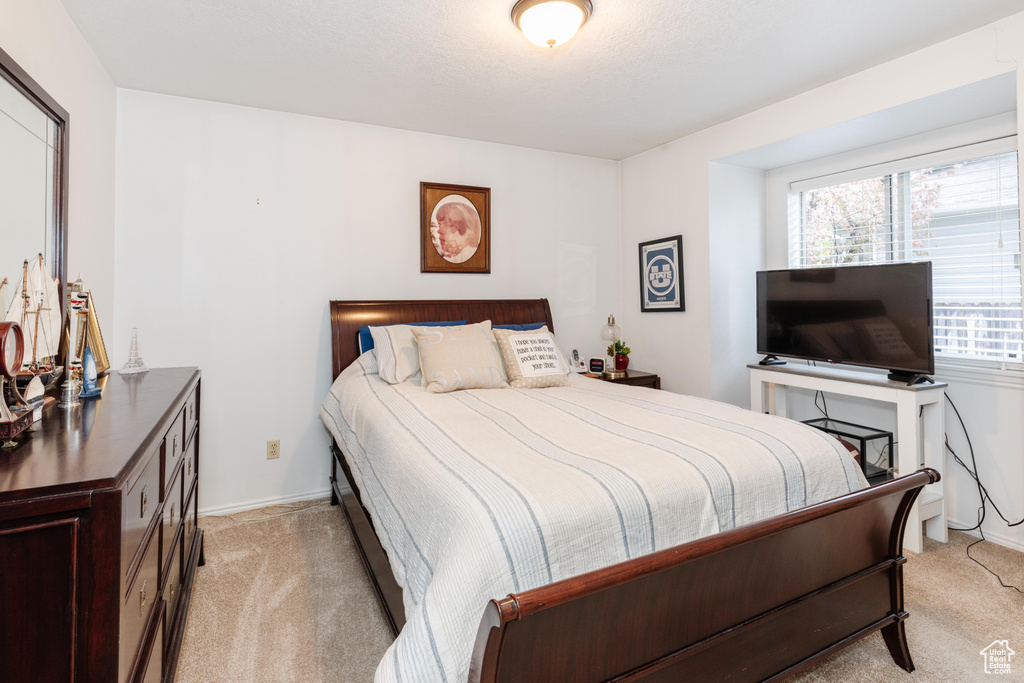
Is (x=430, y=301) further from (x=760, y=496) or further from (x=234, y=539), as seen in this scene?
(x=760, y=496)

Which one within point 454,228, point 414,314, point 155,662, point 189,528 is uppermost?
point 454,228

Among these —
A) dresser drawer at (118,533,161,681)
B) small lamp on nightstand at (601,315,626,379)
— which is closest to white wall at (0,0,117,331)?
dresser drawer at (118,533,161,681)

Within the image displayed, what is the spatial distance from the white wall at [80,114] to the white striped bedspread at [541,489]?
154 centimetres

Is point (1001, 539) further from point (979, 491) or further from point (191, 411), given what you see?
point (191, 411)

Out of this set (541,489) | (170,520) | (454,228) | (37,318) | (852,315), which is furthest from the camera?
(454,228)

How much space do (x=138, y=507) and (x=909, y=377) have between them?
127 inches

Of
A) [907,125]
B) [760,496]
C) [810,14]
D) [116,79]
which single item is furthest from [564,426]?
[116,79]

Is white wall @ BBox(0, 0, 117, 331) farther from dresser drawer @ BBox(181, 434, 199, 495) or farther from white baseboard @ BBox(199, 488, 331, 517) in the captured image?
white baseboard @ BBox(199, 488, 331, 517)

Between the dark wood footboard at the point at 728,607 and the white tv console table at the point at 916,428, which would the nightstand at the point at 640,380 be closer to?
the white tv console table at the point at 916,428

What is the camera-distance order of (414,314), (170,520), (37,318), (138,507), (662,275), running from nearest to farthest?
(138,507), (37,318), (170,520), (414,314), (662,275)

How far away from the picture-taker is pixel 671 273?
12.5 feet

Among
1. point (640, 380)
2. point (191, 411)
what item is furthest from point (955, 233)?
point (191, 411)

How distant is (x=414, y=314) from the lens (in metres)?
3.41

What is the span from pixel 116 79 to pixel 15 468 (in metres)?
2.64
